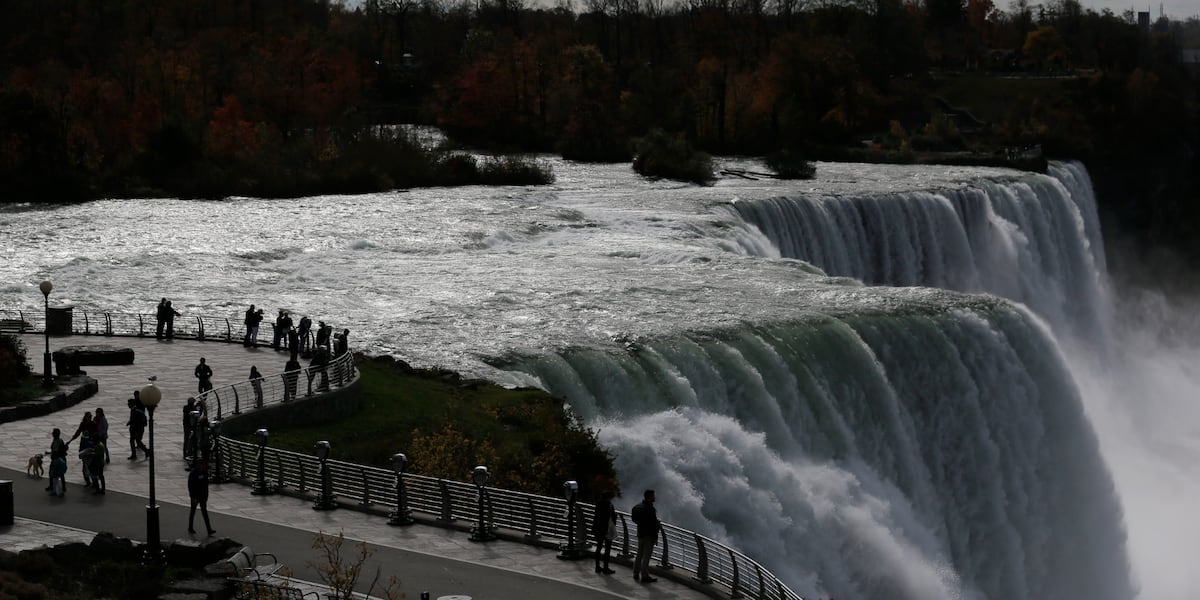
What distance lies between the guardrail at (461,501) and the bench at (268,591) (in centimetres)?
424

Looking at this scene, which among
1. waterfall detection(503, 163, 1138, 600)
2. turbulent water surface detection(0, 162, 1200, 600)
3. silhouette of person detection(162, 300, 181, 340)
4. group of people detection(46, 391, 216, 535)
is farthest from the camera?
silhouette of person detection(162, 300, 181, 340)

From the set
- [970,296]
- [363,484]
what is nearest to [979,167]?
[970,296]

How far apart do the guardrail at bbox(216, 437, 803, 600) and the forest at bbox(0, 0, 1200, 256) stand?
155 feet

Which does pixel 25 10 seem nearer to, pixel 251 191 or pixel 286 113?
pixel 286 113

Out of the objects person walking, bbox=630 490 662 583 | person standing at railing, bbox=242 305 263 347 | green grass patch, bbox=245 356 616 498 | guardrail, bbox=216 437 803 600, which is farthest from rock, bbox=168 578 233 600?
person standing at railing, bbox=242 305 263 347

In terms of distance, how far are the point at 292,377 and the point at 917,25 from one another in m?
112

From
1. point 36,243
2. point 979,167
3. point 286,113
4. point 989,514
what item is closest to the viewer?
point 989,514

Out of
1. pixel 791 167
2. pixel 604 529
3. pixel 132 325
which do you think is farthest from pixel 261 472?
pixel 791 167

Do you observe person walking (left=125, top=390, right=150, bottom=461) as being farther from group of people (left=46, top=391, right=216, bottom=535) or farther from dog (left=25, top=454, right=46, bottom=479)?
dog (left=25, top=454, right=46, bottom=479)

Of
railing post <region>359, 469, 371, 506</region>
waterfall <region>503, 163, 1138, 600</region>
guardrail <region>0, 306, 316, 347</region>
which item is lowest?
waterfall <region>503, 163, 1138, 600</region>

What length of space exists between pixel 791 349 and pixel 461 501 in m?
13.9

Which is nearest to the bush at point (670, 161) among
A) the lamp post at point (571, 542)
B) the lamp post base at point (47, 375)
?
the lamp post base at point (47, 375)

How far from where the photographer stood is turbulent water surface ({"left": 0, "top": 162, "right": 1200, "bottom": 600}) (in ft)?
104

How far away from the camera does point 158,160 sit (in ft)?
244
